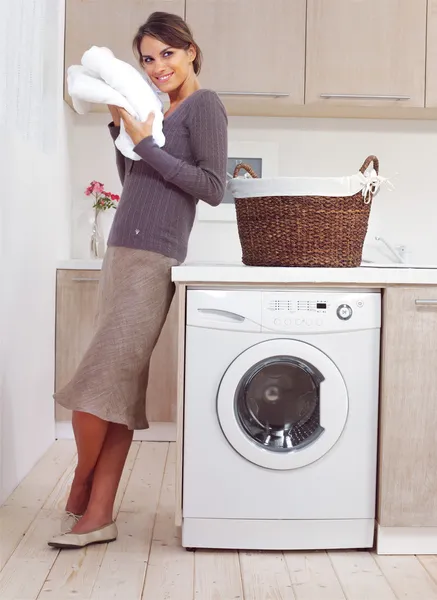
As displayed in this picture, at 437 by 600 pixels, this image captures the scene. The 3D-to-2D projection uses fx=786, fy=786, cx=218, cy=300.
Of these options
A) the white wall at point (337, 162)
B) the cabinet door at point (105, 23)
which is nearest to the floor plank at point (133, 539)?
the white wall at point (337, 162)

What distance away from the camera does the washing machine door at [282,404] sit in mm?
2184

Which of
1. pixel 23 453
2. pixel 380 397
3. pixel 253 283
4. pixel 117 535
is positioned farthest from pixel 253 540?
pixel 23 453

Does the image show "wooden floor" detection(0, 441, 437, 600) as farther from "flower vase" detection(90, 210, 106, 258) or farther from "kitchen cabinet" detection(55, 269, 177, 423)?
"flower vase" detection(90, 210, 106, 258)

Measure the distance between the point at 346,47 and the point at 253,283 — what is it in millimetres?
1837

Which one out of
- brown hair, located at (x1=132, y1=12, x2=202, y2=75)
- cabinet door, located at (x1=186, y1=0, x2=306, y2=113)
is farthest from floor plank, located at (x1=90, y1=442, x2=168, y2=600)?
cabinet door, located at (x1=186, y1=0, x2=306, y2=113)

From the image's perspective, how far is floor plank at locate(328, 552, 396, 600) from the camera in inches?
77.0

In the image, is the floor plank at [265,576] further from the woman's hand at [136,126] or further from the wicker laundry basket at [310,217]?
the woman's hand at [136,126]

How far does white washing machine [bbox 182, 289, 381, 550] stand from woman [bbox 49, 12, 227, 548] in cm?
14

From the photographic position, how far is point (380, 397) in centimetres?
224

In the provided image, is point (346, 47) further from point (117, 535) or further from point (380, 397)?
point (117, 535)

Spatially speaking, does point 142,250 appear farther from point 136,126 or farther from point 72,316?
point 72,316

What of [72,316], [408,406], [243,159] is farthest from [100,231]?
[408,406]

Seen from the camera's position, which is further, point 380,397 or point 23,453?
point 23,453

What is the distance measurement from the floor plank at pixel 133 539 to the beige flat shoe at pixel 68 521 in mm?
136
